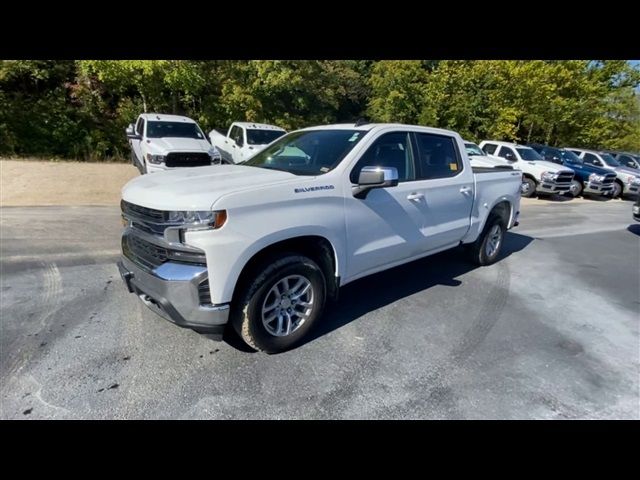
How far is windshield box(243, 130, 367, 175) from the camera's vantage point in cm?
323

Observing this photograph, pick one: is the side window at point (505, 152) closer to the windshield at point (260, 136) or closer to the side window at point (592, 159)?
the side window at point (592, 159)

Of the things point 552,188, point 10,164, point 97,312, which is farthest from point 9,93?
point 552,188

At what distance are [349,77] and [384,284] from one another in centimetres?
2461

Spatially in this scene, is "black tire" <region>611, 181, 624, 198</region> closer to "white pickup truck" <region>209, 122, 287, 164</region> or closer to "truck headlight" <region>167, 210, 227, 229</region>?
"white pickup truck" <region>209, 122, 287, 164</region>

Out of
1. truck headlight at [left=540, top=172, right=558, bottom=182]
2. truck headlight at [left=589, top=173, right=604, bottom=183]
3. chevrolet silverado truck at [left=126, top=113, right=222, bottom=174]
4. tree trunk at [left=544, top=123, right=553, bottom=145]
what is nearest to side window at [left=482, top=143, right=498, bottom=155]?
truck headlight at [left=540, top=172, right=558, bottom=182]

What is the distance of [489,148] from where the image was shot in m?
14.8

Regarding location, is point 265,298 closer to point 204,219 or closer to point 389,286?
point 204,219

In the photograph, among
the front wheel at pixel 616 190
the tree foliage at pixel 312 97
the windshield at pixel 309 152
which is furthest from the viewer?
the front wheel at pixel 616 190

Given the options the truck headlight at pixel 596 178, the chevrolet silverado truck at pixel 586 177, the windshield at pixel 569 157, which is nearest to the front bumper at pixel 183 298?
the chevrolet silverado truck at pixel 586 177

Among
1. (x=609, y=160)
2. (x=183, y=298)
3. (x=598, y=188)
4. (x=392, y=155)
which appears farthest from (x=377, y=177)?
(x=609, y=160)

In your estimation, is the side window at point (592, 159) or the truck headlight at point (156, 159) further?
the side window at point (592, 159)

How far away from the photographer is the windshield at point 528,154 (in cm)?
1400

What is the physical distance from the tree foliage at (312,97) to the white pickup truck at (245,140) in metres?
3.02

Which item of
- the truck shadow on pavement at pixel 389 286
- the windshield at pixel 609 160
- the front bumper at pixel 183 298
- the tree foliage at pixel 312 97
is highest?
the tree foliage at pixel 312 97
